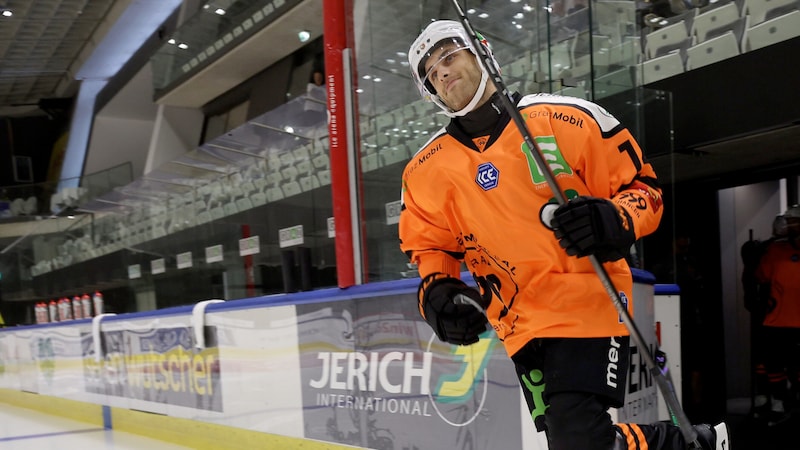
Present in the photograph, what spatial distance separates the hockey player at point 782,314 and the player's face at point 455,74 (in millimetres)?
3591

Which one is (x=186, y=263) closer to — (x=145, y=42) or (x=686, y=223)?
(x=686, y=223)

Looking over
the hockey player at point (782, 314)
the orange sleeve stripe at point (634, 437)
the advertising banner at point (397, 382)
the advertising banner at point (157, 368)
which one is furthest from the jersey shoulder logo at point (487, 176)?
the hockey player at point (782, 314)

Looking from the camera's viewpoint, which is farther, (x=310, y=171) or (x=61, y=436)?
(x=61, y=436)

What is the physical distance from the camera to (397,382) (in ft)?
9.23

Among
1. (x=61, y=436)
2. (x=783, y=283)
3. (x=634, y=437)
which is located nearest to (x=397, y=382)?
(x=634, y=437)

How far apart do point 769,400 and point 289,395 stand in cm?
306

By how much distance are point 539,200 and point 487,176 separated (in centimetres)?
12

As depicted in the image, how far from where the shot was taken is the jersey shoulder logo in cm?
147

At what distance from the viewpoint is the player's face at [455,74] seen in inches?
59.2

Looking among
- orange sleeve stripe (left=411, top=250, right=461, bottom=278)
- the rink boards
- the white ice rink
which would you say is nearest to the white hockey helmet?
orange sleeve stripe (left=411, top=250, right=461, bottom=278)

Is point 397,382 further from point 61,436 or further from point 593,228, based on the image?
point 61,436

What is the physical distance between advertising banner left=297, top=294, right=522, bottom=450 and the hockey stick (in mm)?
931

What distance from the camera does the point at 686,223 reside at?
5.65 metres

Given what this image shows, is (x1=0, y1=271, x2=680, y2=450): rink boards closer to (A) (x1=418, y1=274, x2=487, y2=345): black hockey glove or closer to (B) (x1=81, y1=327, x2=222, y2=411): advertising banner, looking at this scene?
(B) (x1=81, y1=327, x2=222, y2=411): advertising banner
